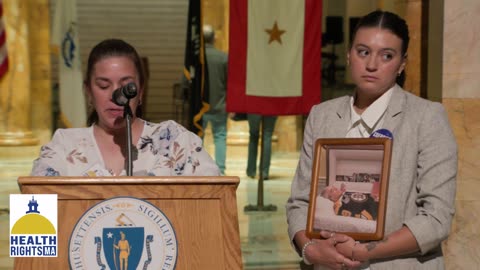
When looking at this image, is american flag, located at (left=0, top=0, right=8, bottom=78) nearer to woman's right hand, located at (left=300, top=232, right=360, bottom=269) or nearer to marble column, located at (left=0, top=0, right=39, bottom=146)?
marble column, located at (left=0, top=0, right=39, bottom=146)

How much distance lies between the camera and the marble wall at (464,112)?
496 cm

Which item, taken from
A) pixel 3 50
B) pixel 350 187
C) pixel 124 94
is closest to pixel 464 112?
pixel 350 187

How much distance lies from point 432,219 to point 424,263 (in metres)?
0.15

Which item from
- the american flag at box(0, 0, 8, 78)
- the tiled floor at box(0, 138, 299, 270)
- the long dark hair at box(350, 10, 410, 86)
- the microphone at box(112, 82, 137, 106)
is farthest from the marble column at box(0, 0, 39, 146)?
the long dark hair at box(350, 10, 410, 86)

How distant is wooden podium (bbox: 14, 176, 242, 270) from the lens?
7.22ft

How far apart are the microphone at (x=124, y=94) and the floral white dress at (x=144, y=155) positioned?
0.19 metres

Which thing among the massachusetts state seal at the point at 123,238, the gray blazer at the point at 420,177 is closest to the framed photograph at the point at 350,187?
the gray blazer at the point at 420,177

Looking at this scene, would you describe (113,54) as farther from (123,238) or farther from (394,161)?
(394,161)

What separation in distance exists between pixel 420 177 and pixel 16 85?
43.0 feet

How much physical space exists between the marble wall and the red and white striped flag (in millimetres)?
1995

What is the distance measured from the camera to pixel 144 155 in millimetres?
2660

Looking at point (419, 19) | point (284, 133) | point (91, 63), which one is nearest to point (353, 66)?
point (91, 63)

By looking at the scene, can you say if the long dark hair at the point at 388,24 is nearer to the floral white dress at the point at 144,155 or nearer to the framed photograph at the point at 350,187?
the framed photograph at the point at 350,187

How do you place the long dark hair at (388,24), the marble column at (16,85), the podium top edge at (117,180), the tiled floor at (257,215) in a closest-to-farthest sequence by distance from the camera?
the podium top edge at (117,180) → the long dark hair at (388,24) → the tiled floor at (257,215) → the marble column at (16,85)
